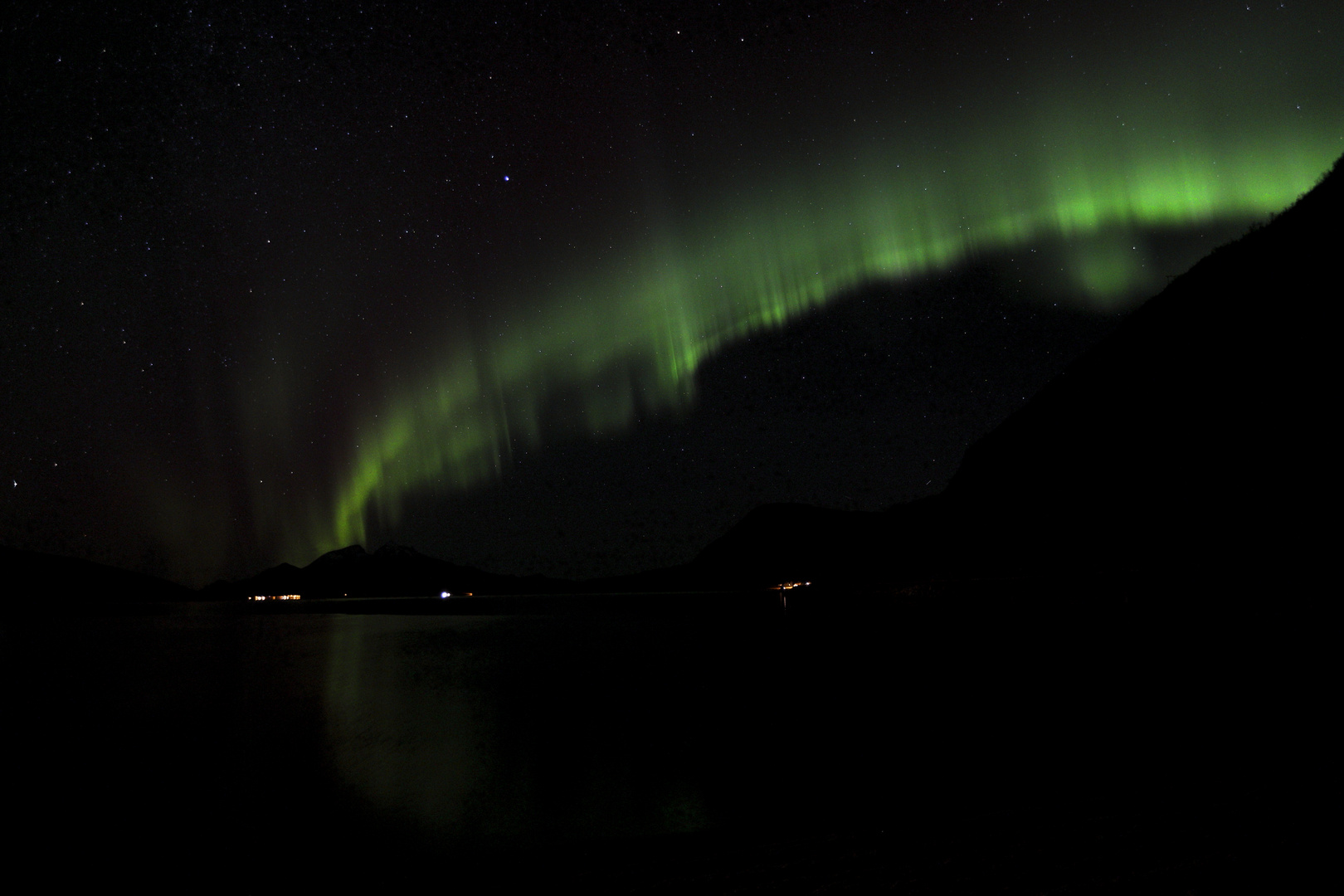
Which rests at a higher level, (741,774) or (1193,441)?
(1193,441)

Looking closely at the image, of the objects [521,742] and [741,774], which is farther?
[521,742]

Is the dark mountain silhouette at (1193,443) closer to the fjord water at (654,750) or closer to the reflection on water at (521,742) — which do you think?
the fjord water at (654,750)

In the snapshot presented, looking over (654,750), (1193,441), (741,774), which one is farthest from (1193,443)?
(741,774)

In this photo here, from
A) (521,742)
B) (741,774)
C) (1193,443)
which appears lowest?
(521,742)

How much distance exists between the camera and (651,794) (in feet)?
28.8

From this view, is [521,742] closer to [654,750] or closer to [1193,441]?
[654,750]

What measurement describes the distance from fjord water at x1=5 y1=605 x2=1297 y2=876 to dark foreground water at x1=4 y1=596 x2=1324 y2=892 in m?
0.07

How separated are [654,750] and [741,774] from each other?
2.61 m

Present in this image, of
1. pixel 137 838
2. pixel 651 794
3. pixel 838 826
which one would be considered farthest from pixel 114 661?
pixel 838 826

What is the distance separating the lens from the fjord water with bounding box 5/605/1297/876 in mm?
6969

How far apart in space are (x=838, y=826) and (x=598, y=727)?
29.2 feet

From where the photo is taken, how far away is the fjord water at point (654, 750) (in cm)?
697

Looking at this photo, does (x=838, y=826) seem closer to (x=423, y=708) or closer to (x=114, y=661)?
(x=423, y=708)

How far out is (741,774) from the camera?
9156 millimetres
